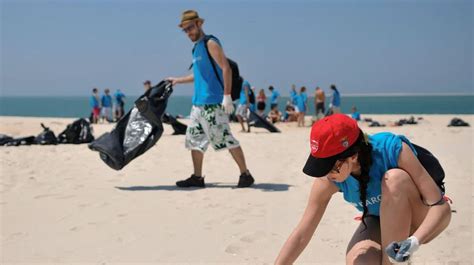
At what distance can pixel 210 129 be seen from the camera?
6082 mm

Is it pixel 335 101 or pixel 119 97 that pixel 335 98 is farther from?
pixel 119 97

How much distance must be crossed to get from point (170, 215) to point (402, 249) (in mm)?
2712

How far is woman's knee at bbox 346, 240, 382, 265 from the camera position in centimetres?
286

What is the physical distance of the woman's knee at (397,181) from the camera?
8.71 feet

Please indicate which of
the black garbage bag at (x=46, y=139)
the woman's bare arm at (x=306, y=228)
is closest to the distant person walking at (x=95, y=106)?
the black garbage bag at (x=46, y=139)

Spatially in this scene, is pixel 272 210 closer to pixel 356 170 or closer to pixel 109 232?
pixel 109 232

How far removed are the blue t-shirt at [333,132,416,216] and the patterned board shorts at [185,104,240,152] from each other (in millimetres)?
3251

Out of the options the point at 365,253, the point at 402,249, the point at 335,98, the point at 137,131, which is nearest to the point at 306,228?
the point at 365,253

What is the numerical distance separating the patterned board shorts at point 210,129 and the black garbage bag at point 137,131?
2.28 feet

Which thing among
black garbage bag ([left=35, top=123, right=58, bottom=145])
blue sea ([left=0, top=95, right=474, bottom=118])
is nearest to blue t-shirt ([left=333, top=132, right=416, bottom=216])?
black garbage bag ([left=35, top=123, right=58, bottom=145])

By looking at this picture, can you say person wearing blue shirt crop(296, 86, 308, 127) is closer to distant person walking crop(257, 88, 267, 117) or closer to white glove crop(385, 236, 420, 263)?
distant person walking crop(257, 88, 267, 117)

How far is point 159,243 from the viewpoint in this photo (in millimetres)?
4141

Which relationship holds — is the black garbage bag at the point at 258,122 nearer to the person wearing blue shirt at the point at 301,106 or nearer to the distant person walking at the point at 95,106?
the person wearing blue shirt at the point at 301,106

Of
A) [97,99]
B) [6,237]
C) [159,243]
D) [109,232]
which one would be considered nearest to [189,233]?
[159,243]
